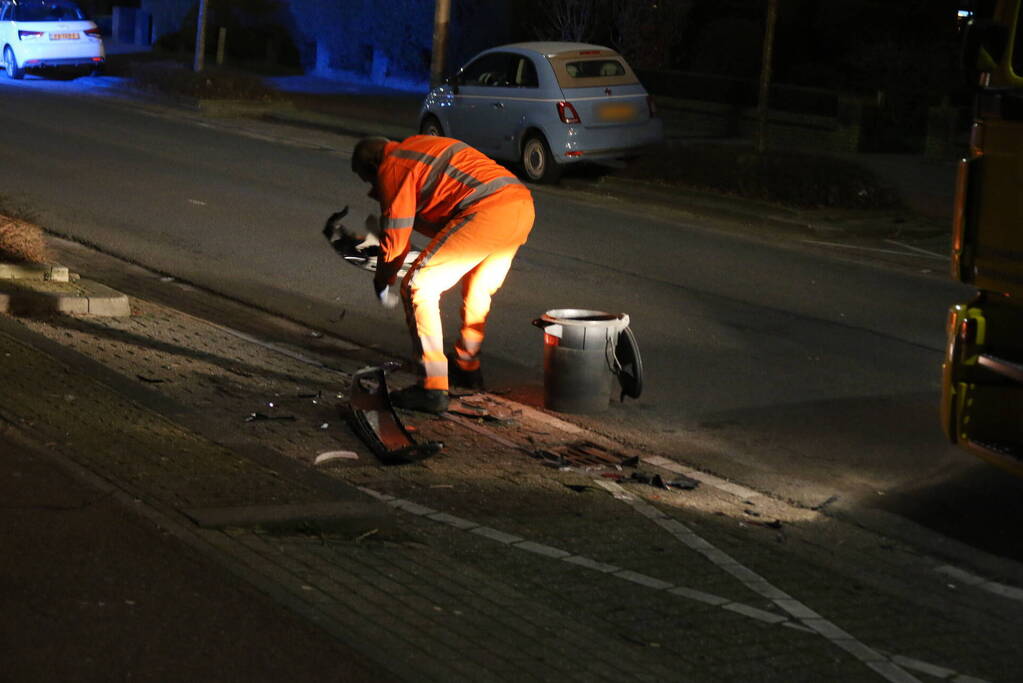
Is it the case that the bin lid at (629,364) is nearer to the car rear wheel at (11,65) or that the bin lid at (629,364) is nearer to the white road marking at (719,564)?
the white road marking at (719,564)

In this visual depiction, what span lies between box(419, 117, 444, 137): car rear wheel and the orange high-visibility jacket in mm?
12739

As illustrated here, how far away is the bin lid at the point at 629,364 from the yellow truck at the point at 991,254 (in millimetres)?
2018

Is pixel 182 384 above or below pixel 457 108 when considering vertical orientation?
below

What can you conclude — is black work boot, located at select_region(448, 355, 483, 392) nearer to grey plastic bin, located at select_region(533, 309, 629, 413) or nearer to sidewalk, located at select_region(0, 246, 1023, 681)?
grey plastic bin, located at select_region(533, 309, 629, 413)

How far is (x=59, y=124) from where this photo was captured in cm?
2239

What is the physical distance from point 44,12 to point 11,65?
1406 millimetres

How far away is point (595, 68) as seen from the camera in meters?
19.5

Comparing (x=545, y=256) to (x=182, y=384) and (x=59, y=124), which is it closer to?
(x=182, y=384)

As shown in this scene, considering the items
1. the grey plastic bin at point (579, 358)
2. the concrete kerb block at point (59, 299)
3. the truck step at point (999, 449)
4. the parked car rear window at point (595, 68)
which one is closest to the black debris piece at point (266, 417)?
the grey plastic bin at point (579, 358)

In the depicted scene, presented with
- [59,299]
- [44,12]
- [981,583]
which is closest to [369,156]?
[59,299]

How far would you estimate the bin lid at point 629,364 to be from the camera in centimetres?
841

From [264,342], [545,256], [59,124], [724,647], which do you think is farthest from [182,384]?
[59,124]

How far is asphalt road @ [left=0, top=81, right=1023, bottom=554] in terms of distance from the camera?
26.2 ft

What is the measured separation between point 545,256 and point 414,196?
18.7ft
